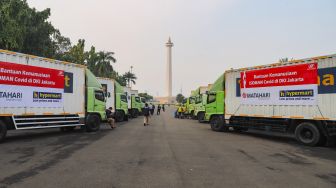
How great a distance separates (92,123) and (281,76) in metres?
9.92

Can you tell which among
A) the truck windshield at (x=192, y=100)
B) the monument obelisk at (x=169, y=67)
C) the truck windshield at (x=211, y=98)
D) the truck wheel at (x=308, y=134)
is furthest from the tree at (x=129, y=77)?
the truck wheel at (x=308, y=134)

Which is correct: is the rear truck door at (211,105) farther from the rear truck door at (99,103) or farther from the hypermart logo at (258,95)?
the rear truck door at (99,103)

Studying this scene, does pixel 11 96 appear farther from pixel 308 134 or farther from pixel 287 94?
pixel 308 134

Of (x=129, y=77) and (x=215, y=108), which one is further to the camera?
(x=129, y=77)

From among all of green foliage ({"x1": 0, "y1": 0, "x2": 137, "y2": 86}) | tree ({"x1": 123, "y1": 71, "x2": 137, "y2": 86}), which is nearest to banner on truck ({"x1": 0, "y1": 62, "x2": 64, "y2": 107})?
green foliage ({"x1": 0, "y1": 0, "x2": 137, "y2": 86})

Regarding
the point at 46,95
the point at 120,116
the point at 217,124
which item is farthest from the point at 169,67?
the point at 46,95

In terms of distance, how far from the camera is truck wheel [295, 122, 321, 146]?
39.3ft

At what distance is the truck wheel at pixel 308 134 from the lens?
472 inches

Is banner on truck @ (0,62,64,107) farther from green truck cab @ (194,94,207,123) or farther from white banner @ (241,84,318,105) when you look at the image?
green truck cab @ (194,94,207,123)

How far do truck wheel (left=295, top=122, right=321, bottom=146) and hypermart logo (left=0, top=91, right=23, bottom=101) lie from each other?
11658 millimetres

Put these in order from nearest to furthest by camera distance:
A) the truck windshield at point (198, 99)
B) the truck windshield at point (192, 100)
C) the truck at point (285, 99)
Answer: the truck at point (285, 99) → the truck windshield at point (198, 99) → the truck windshield at point (192, 100)

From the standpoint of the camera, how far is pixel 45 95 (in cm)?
1384

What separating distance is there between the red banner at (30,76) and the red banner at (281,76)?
9336 mm

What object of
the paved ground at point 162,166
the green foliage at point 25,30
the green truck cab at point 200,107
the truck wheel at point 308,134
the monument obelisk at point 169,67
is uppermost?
the monument obelisk at point 169,67
